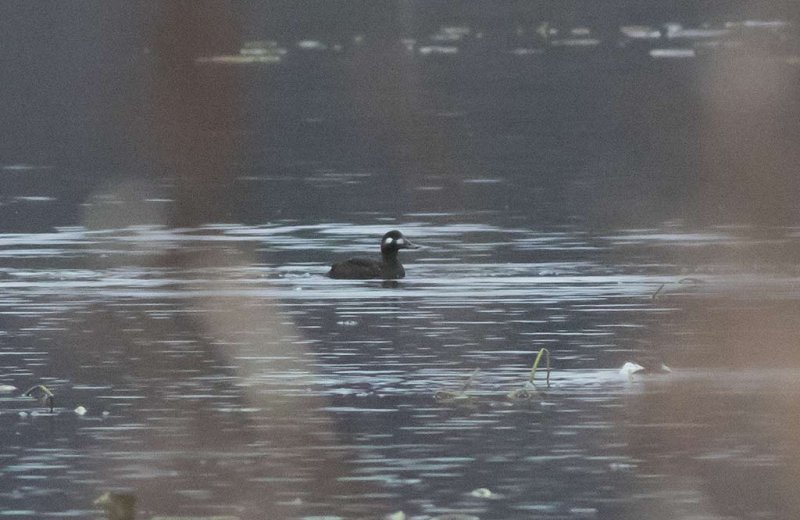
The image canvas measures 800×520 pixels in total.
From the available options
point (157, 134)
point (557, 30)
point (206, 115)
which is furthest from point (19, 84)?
point (557, 30)

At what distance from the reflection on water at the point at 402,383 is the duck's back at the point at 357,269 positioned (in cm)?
14

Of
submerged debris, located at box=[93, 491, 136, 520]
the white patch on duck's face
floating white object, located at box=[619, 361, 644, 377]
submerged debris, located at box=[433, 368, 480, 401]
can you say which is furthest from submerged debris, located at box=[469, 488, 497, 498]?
the white patch on duck's face

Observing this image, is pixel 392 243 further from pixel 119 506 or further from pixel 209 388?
pixel 119 506

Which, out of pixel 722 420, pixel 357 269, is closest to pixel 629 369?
pixel 722 420

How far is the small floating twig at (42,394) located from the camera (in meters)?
13.7

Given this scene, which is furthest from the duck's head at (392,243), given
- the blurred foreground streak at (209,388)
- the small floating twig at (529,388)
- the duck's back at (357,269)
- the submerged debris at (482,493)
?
the submerged debris at (482,493)

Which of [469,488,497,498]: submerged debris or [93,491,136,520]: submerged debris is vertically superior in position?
[93,491,136,520]: submerged debris

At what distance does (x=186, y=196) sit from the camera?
31.0m

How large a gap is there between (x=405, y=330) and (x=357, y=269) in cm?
405

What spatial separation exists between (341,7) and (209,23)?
11094 mm

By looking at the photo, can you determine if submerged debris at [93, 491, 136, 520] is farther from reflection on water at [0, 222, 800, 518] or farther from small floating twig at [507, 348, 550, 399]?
small floating twig at [507, 348, 550, 399]

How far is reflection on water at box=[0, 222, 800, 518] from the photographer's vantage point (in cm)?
1132

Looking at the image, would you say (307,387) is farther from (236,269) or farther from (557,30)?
(557,30)

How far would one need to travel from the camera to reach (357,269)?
21.4m
